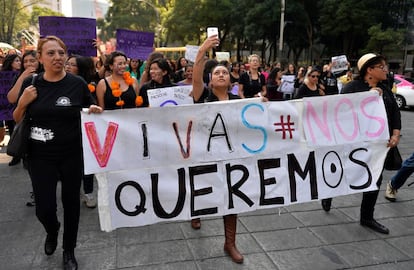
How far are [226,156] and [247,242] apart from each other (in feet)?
3.12

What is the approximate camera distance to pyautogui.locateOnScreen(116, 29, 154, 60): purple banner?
752cm

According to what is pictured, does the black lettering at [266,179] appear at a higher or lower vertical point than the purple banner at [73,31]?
lower

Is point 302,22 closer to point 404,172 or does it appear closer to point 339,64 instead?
point 339,64

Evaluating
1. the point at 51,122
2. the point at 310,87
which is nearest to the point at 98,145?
the point at 51,122

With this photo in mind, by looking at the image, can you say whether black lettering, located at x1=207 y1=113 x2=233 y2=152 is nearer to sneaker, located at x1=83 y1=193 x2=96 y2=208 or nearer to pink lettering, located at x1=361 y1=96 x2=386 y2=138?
pink lettering, located at x1=361 y1=96 x2=386 y2=138

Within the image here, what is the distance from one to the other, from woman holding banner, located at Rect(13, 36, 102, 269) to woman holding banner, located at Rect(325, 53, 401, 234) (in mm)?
2630

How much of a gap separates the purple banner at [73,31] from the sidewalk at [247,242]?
9.30 ft

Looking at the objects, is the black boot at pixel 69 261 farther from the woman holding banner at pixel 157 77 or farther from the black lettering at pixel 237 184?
the woman holding banner at pixel 157 77

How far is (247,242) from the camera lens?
3.64 metres

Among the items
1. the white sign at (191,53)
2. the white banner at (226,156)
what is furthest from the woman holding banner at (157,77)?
the white sign at (191,53)

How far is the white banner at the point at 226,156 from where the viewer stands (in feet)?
9.87

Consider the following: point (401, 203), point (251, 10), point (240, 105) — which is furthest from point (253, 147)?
point (251, 10)

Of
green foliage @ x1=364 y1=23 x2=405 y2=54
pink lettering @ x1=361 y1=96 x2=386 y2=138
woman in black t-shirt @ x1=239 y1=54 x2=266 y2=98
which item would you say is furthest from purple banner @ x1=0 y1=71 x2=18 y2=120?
green foliage @ x1=364 y1=23 x2=405 y2=54

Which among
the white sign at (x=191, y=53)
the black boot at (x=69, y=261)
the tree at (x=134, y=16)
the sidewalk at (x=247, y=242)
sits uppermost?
the tree at (x=134, y=16)
